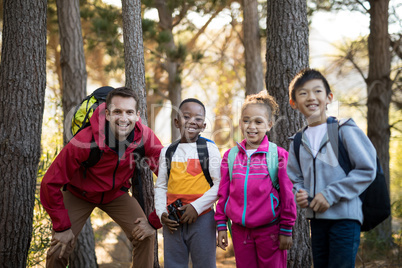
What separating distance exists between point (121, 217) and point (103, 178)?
0.46m

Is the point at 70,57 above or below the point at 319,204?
above

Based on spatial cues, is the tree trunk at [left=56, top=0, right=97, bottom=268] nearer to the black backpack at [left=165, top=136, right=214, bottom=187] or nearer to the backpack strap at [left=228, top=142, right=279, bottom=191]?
the black backpack at [left=165, top=136, right=214, bottom=187]

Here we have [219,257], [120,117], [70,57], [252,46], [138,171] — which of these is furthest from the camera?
[252,46]

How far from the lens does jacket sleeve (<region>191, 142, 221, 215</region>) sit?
296 cm

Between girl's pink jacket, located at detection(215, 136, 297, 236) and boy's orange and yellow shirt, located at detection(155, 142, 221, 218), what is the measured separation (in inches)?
6.0

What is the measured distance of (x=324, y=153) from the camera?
246 cm

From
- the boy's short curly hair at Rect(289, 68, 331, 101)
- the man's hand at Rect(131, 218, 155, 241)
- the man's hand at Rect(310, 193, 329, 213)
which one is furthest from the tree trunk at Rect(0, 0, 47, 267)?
the man's hand at Rect(310, 193, 329, 213)

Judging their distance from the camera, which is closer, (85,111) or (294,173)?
(294,173)

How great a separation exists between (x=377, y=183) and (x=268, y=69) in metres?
2.12

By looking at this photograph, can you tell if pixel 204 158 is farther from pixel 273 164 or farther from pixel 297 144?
pixel 297 144

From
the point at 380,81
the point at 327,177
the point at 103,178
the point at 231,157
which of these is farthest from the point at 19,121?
the point at 380,81

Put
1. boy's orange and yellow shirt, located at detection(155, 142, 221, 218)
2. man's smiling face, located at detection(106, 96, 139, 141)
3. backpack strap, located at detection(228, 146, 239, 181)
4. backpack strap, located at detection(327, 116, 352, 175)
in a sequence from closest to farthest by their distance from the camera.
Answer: backpack strap, located at detection(327, 116, 352, 175) → backpack strap, located at detection(228, 146, 239, 181) → boy's orange and yellow shirt, located at detection(155, 142, 221, 218) → man's smiling face, located at detection(106, 96, 139, 141)

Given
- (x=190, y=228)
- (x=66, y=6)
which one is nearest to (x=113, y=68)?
(x=66, y=6)

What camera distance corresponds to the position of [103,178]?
345 centimetres
